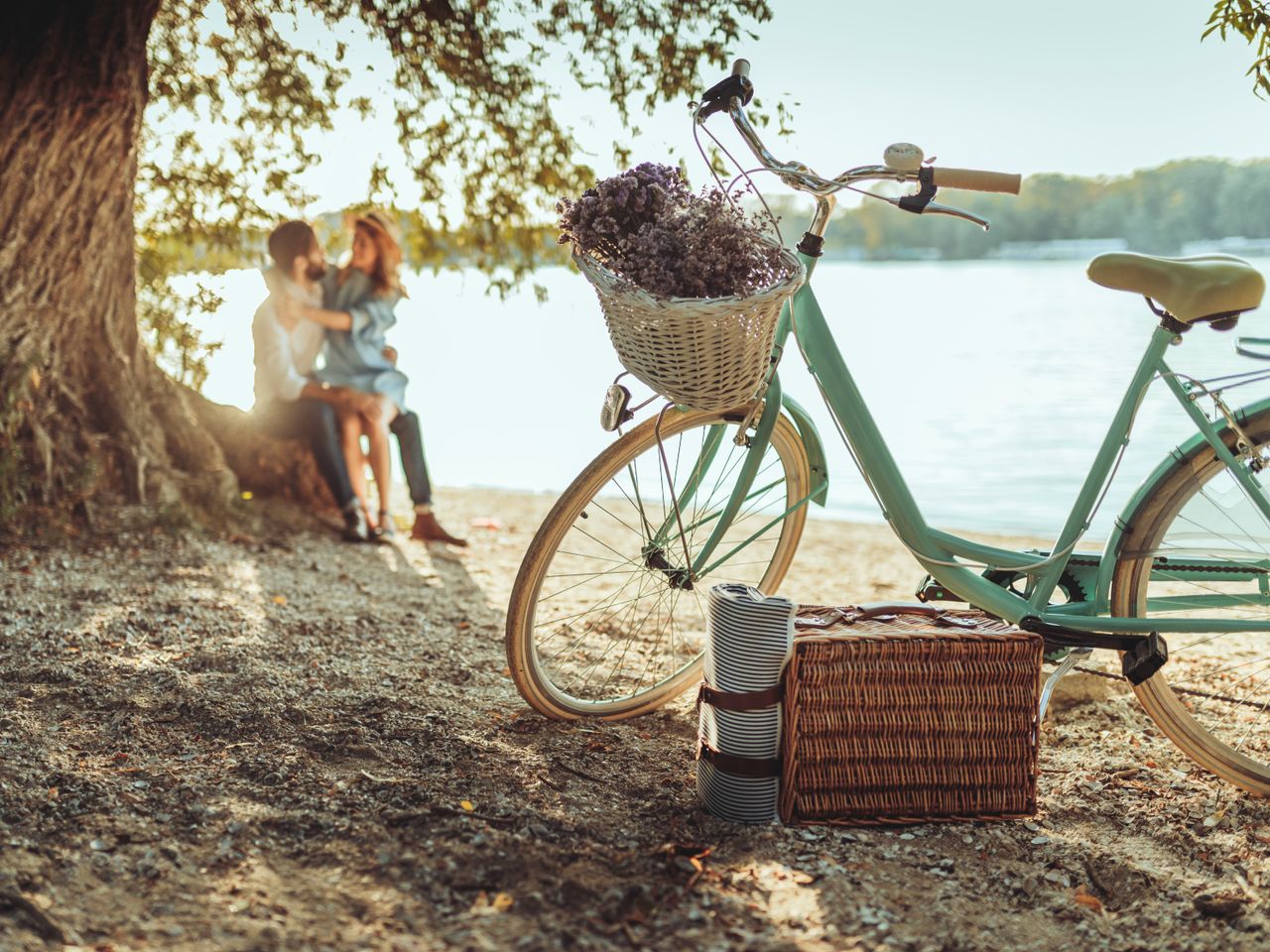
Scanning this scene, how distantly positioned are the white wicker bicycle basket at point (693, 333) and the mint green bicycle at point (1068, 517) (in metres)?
0.21

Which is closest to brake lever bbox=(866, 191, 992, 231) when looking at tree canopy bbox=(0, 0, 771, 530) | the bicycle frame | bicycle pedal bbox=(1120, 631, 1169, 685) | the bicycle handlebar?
the bicycle handlebar

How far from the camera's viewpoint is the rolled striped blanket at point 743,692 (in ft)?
6.96

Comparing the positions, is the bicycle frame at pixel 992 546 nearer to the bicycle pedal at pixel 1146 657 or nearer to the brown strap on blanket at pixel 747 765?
the bicycle pedal at pixel 1146 657

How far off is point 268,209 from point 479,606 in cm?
261

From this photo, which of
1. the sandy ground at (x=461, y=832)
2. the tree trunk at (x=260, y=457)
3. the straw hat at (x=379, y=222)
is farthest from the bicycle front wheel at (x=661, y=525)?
the straw hat at (x=379, y=222)

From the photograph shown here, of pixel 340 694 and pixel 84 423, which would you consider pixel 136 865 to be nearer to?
pixel 340 694

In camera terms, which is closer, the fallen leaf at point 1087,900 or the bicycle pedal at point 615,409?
the fallen leaf at point 1087,900

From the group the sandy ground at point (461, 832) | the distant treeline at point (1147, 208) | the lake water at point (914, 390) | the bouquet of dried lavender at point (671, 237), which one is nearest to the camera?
the sandy ground at point (461, 832)

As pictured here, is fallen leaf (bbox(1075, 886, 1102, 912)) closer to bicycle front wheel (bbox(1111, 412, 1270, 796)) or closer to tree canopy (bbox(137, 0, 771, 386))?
bicycle front wheel (bbox(1111, 412, 1270, 796))

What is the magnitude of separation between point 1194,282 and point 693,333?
3.43 feet

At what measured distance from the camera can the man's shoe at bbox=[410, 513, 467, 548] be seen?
5074 mm

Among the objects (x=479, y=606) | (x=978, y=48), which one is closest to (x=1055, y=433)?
(x=479, y=606)

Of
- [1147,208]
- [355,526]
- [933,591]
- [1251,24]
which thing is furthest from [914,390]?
[933,591]

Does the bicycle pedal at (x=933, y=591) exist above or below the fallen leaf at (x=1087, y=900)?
above
